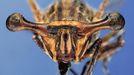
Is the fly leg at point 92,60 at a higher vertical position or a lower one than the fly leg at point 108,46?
higher

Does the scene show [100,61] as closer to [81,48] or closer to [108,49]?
[108,49]

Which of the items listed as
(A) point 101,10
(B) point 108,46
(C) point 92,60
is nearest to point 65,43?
(C) point 92,60

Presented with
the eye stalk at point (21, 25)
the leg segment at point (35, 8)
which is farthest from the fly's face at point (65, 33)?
the leg segment at point (35, 8)

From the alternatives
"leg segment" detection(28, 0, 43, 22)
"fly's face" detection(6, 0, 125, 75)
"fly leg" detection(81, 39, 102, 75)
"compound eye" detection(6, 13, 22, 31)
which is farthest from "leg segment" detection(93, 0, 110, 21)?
"compound eye" detection(6, 13, 22, 31)

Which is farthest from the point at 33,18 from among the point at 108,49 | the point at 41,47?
the point at 108,49

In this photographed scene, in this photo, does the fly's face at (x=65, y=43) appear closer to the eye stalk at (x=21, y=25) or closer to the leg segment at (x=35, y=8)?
the eye stalk at (x=21, y=25)
